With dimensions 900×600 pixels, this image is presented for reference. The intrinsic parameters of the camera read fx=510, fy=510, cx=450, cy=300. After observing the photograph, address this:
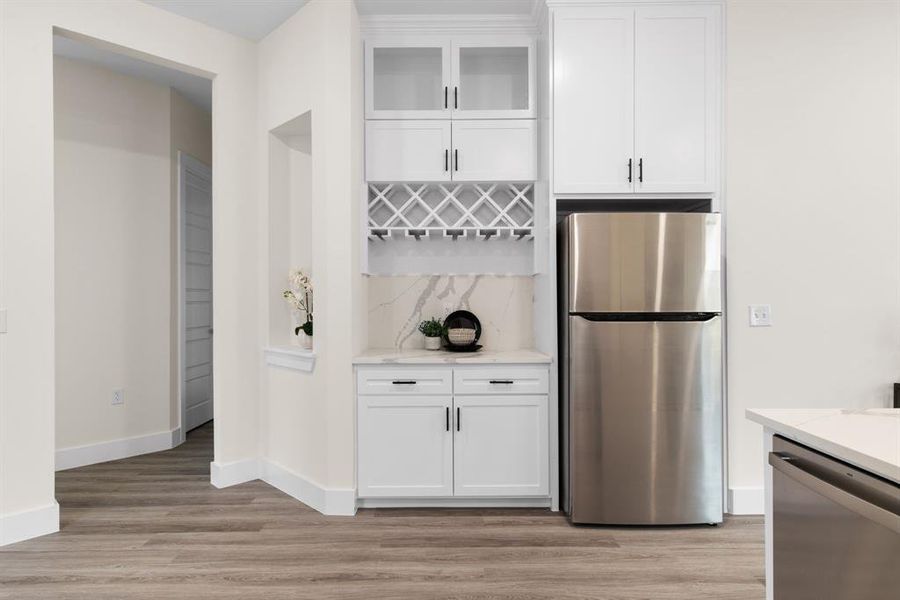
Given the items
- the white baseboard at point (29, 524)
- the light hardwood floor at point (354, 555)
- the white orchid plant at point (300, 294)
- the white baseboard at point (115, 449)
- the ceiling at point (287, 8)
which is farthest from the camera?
the white baseboard at point (115, 449)

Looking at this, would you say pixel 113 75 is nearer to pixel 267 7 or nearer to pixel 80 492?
pixel 267 7

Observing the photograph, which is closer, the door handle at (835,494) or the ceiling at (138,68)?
the door handle at (835,494)

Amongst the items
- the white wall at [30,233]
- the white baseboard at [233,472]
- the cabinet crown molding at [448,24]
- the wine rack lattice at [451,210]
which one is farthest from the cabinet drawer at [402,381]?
the cabinet crown molding at [448,24]

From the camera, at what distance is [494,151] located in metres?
3.14

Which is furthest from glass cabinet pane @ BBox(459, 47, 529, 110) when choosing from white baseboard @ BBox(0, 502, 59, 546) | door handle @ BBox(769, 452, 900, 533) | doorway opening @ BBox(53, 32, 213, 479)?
white baseboard @ BBox(0, 502, 59, 546)

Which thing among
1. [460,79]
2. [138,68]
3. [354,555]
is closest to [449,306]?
[460,79]

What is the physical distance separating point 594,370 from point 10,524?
9.76 ft

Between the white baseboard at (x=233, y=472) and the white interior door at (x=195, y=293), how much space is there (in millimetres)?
1210

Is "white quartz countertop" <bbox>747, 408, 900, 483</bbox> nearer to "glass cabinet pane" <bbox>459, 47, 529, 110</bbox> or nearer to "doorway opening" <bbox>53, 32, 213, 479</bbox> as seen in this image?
"glass cabinet pane" <bbox>459, 47, 529, 110</bbox>

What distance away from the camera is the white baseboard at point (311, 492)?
2.84 m

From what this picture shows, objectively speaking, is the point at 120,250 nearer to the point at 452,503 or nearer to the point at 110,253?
the point at 110,253

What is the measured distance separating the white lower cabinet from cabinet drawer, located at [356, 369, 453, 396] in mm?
12

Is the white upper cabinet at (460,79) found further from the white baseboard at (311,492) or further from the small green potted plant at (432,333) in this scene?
the white baseboard at (311,492)

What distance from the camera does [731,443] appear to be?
9.35 ft
